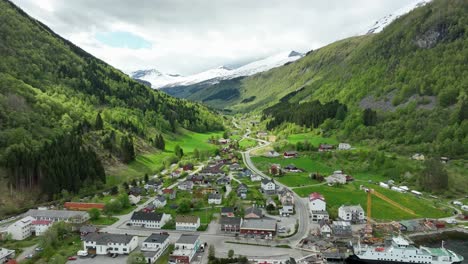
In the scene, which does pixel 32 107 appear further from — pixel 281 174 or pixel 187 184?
pixel 281 174

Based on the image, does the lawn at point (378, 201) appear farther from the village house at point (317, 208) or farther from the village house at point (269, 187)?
the village house at point (269, 187)

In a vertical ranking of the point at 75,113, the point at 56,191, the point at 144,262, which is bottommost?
the point at 144,262

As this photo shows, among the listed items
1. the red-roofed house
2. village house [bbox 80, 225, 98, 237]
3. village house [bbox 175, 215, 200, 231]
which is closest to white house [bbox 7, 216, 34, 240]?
village house [bbox 80, 225, 98, 237]

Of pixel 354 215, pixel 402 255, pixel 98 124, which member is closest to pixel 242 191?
pixel 354 215

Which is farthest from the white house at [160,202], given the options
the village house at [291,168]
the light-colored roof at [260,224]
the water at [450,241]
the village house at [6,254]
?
the water at [450,241]

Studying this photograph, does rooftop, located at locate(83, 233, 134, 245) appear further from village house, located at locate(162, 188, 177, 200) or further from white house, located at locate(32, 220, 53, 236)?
village house, located at locate(162, 188, 177, 200)

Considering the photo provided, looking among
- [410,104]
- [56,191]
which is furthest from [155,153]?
[410,104]
